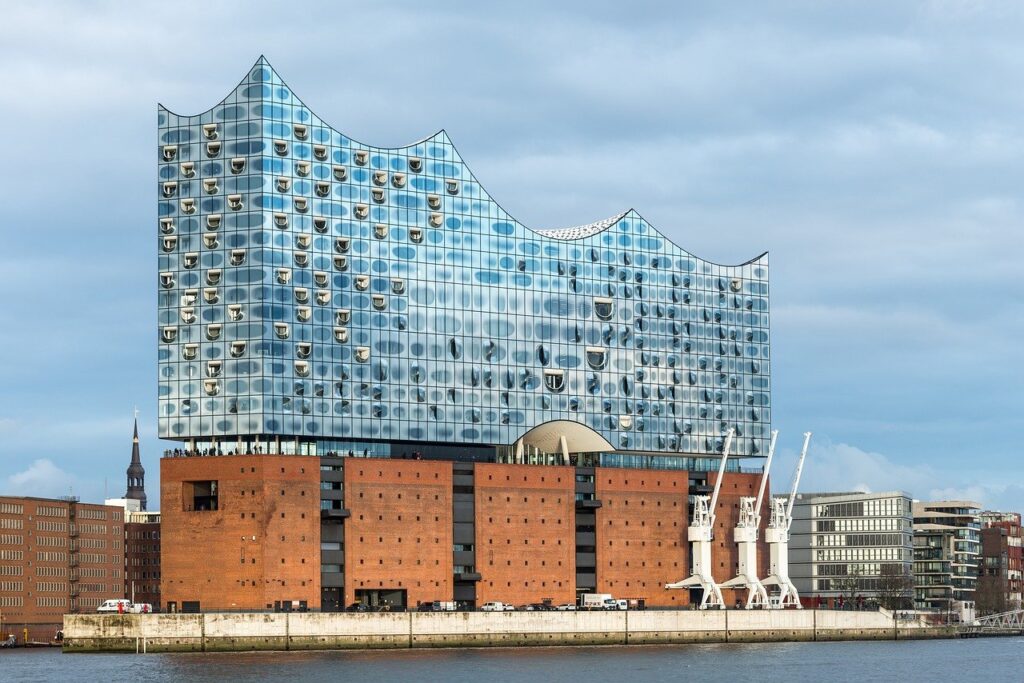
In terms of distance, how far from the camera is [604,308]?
538 feet

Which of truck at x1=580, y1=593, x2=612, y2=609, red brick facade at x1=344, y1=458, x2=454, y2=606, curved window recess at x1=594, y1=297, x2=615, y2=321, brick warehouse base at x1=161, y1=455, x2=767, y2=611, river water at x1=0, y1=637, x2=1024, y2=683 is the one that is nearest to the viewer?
river water at x1=0, y1=637, x2=1024, y2=683

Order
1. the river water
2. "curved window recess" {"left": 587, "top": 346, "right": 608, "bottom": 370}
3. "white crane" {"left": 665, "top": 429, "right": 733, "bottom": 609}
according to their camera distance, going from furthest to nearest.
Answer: "curved window recess" {"left": 587, "top": 346, "right": 608, "bottom": 370}, "white crane" {"left": 665, "top": 429, "right": 733, "bottom": 609}, the river water

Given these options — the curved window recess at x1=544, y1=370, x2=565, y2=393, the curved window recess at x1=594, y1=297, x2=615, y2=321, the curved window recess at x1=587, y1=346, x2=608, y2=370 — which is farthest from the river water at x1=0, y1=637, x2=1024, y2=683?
the curved window recess at x1=594, y1=297, x2=615, y2=321

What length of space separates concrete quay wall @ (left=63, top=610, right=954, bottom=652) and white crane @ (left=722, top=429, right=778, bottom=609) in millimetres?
3388

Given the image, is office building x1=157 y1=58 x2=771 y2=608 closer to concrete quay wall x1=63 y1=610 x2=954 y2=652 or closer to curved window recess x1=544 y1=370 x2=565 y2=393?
curved window recess x1=544 y1=370 x2=565 y2=393

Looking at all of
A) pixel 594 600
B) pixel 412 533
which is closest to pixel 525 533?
pixel 594 600

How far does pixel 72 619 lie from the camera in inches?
5487

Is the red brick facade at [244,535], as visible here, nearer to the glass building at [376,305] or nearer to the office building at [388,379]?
the office building at [388,379]

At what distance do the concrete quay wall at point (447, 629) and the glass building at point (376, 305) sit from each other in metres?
14.9

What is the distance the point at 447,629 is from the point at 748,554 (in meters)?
33.7

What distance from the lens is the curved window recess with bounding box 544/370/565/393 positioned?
15988cm

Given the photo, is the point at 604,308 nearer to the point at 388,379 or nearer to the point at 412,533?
the point at 388,379

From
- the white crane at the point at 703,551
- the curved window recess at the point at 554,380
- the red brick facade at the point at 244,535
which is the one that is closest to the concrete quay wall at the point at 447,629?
the red brick facade at the point at 244,535

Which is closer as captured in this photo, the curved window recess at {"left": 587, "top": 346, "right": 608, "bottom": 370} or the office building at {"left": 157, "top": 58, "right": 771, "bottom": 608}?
the office building at {"left": 157, "top": 58, "right": 771, "bottom": 608}
